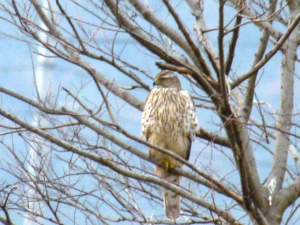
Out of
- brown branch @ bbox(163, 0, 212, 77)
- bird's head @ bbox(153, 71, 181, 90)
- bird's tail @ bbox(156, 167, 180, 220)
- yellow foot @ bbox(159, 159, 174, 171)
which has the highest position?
bird's head @ bbox(153, 71, 181, 90)

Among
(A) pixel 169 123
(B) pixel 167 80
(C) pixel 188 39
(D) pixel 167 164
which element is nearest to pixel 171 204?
(D) pixel 167 164

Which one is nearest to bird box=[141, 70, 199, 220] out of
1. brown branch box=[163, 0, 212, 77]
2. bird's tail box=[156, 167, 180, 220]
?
bird's tail box=[156, 167, 180, 220]

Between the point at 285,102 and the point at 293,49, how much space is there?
0.42 meters

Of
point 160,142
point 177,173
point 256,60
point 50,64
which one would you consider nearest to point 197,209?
point 177,173

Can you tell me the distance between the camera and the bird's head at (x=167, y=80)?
17.4ft

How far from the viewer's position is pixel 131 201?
14.6ft

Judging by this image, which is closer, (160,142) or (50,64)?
(160,142)

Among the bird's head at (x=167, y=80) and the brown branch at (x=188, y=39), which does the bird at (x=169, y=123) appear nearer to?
the bird's head at (x=167, y=80)

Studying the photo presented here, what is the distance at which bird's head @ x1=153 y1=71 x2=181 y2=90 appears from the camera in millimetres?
5296

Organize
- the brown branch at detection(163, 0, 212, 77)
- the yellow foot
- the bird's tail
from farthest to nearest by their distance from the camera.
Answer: the yellow foot
the bird's tail
the brown branch at detection(163, 0, 212, 77)

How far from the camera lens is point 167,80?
5340 millimetres

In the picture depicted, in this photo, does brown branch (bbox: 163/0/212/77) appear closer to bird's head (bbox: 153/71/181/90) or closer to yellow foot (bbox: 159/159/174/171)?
yellow foot (bbox: 159/159/174/171)

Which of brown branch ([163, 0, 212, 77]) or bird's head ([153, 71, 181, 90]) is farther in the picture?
bird's head ([153, 71, 181, 90])

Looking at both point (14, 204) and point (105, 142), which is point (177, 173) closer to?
point (105, 142)
